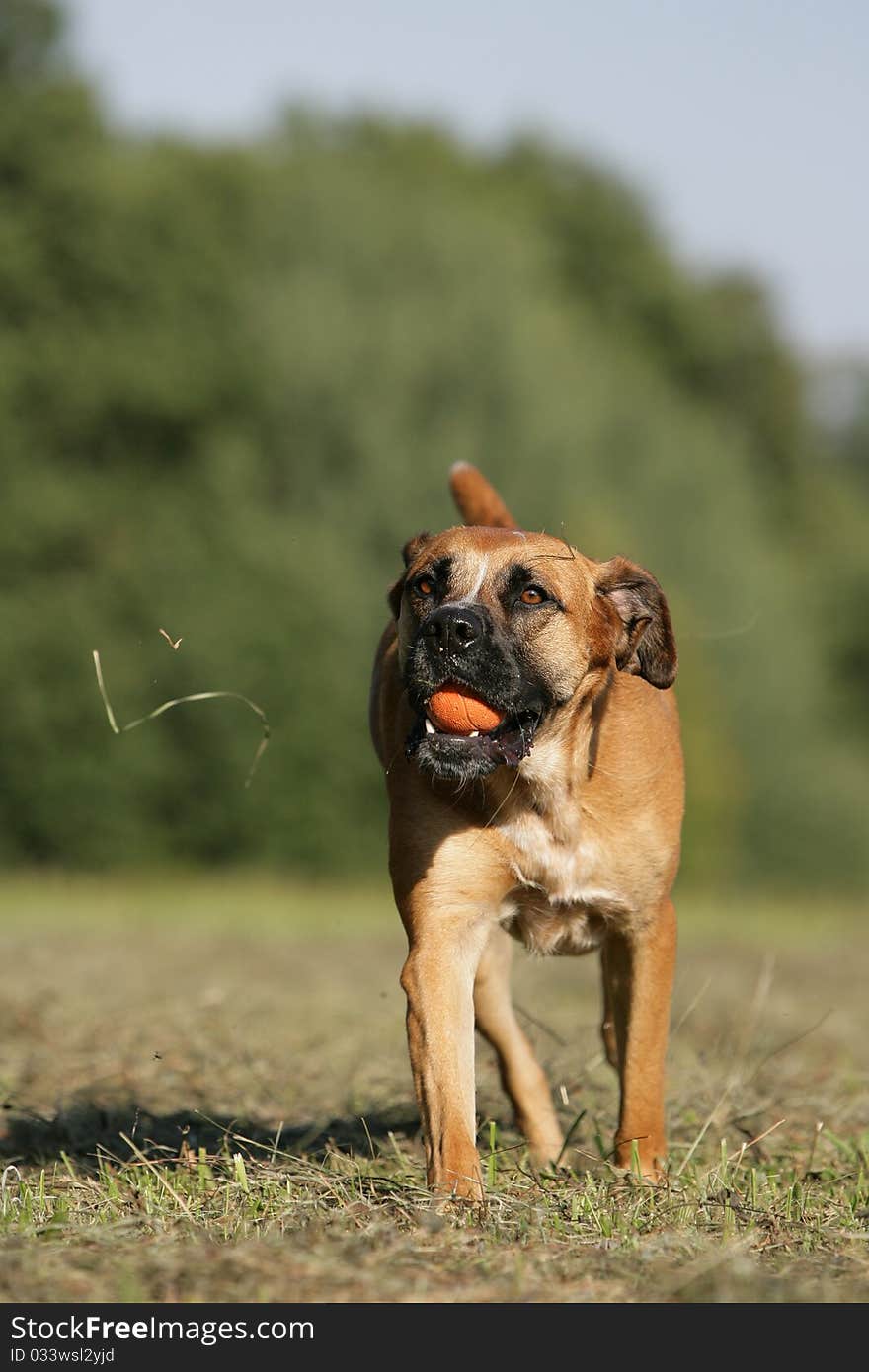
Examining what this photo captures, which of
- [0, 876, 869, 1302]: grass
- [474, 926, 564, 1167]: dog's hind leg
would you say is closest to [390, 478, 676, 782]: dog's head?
[474, 926, 564, 1167]: dog's hind leg

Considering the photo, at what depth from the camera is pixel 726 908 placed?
28938mm

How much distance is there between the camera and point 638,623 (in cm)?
580

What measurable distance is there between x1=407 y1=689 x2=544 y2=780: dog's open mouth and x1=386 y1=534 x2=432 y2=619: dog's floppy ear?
69cm

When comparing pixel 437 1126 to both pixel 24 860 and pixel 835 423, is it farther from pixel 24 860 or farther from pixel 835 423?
pixel 835 423

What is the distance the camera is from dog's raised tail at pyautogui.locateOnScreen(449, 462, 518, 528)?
7410 mm

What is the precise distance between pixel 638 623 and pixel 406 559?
80 cm

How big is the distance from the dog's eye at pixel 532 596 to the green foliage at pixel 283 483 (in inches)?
925

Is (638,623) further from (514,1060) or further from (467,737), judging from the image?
(514,1060)

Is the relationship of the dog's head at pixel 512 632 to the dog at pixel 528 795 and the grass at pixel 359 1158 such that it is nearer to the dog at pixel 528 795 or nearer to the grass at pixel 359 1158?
Result: the dog at pixel 528 795

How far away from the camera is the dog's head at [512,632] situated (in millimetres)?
5195

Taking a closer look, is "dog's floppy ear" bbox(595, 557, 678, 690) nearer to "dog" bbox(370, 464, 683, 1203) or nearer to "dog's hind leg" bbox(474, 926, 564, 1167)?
"dog" bbox(370, 464, 683, 1203)

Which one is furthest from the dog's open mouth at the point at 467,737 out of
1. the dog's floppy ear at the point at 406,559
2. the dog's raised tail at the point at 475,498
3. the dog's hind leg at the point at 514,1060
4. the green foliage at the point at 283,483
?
the green foliage at the point at 283,483

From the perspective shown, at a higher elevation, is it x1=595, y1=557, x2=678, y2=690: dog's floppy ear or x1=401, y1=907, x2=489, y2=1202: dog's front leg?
x1=595, y1=557, x2=678, y2=690: dog's floppy ear
